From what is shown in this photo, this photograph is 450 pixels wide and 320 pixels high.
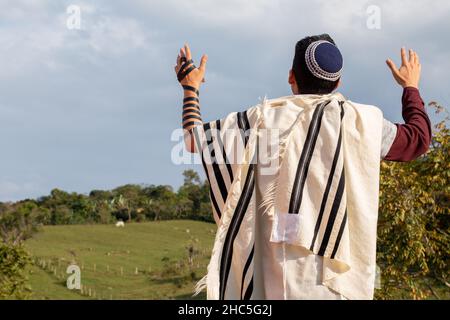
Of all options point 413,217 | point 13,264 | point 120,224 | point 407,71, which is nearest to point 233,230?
point 407,71

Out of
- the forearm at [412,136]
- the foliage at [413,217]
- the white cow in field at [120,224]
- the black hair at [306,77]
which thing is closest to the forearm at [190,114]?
the black hair at [306,77]

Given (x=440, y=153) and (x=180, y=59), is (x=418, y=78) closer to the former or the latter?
(x=180, y=59)

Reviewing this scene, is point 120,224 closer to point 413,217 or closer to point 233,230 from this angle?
point 413,217

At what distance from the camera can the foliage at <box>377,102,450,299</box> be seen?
320 inches

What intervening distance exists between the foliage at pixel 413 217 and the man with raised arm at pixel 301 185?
5872 mm

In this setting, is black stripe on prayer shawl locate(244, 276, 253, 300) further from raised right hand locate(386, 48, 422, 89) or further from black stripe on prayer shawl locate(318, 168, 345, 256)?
raised right hand locate(386, 48, 422, 89)

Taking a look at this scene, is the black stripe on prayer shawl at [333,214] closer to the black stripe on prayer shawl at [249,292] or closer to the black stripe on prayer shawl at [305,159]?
the black stripe on prayer shawl at [305,159]

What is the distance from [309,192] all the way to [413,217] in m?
6.28

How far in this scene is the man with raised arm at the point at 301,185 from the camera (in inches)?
87.0

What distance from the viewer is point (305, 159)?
2240mm

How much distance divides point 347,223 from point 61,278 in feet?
125

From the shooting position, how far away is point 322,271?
2.22 meters

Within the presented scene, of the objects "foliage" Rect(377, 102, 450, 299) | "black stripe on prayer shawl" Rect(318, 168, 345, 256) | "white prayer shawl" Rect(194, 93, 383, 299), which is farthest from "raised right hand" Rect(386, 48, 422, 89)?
"foliage" Rect(377, 102, 450, 299)
